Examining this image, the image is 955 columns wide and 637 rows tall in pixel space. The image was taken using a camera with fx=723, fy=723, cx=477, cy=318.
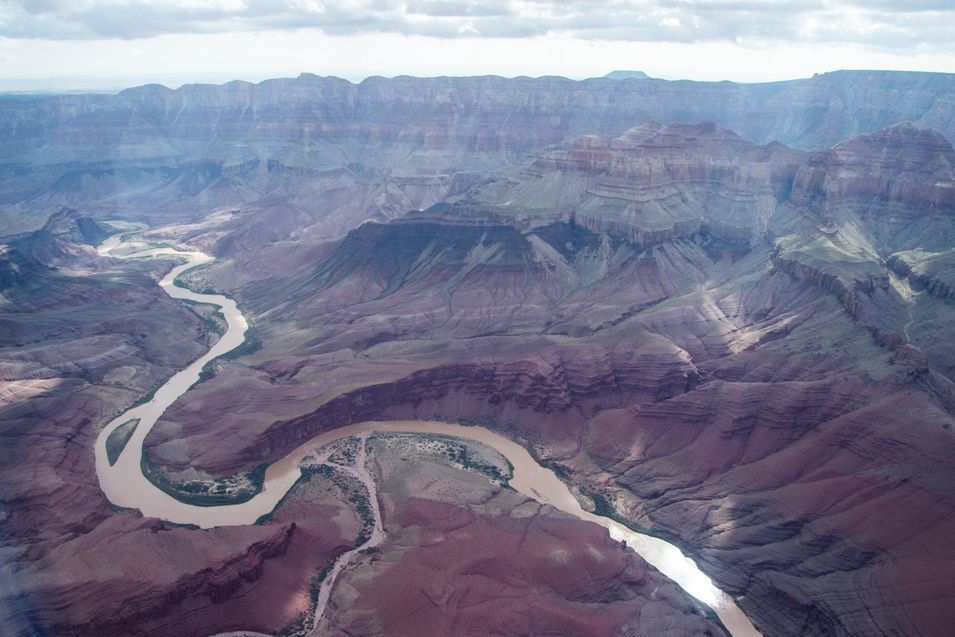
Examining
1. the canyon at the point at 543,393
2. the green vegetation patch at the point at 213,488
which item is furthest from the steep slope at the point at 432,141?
the green vegetation patch at the point at 213,488

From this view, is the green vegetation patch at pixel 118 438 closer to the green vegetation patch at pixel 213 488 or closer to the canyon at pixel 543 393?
the canyon at pixel 543 393

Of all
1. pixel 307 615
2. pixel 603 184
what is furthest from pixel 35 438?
pixel 603 184

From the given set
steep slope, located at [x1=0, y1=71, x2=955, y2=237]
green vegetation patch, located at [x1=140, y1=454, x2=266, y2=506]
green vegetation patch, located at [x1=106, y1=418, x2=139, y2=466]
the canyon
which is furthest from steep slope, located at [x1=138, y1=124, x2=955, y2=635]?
steep slope, located at [x1=0, y1=71, x2=955, y2=237]

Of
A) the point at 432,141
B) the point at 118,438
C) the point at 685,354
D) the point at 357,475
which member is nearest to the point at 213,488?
the point at 357,475

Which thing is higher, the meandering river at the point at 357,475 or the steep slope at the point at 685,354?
the steep slope at the point at 685,354

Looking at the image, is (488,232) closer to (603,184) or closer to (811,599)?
(603,184)

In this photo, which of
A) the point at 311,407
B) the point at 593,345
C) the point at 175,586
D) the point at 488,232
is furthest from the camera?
the point at 488,232

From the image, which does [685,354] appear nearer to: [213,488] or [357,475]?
[357,475]
